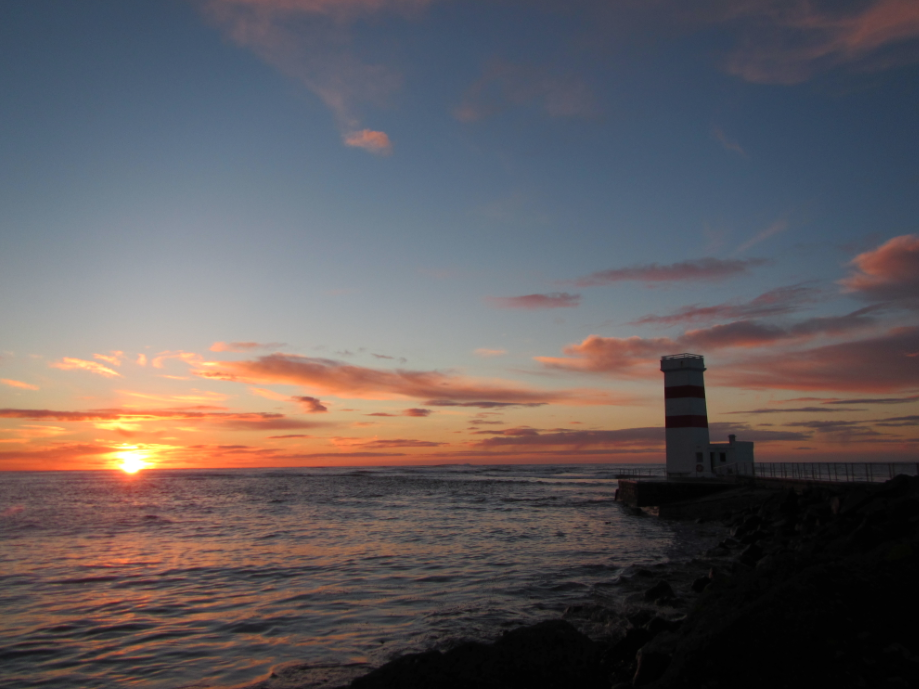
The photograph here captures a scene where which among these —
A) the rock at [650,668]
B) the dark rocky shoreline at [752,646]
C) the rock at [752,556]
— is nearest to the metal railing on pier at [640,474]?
the rock at [752,556]

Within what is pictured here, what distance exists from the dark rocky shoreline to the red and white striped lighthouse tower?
2405cm

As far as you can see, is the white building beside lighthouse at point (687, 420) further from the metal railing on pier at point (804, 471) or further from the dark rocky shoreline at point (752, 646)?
the dark rocky shoreline at point (752, 646)

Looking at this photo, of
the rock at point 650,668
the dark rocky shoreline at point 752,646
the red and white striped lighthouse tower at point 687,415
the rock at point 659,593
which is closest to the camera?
the dark rocky shoreline at point 752,646

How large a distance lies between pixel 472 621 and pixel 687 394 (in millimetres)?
23815

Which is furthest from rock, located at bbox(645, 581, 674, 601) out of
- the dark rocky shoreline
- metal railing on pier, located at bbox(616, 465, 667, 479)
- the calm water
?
metal railing on pier, located at bbox(616, 465, 667, 479)

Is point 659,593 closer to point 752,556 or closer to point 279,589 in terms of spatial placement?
point 752,556

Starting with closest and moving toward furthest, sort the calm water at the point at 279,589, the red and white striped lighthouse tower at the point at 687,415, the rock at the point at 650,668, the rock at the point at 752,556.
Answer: the rock at the point at 650,668 < the calm water at the point at 279,589 < the rock at the point at 752,556 < the red and white striped lighthouse tower at the point at 687,415

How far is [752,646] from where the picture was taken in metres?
6.23

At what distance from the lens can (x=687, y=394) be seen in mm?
31891

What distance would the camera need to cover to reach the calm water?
376 inches

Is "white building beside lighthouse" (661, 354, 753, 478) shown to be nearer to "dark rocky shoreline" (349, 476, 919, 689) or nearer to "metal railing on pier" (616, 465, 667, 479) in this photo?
"metal railing on pier" (616, 465, 667, 479)

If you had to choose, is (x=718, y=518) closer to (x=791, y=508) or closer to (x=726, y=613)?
(x=791, y=508)

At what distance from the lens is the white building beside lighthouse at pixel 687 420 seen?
3188 cm

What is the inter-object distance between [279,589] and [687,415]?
953 inches
